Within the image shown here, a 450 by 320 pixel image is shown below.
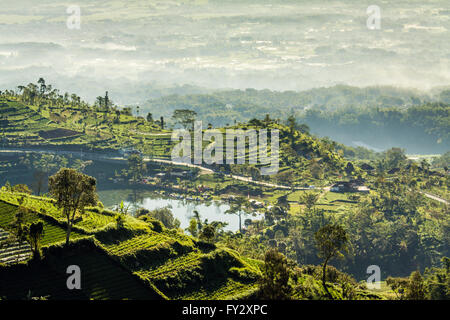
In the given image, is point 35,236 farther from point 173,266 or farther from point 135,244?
point 173,266

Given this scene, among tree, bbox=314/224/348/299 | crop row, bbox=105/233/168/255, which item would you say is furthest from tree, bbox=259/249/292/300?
crop row, bbox=105/233/168/255

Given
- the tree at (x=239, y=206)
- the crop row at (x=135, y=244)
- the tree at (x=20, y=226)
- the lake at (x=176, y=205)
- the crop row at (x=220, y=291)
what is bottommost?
the lake at (x=176, y=205)

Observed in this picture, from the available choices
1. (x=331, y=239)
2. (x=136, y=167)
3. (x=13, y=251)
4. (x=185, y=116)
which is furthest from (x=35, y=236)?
(x=185, y=116)

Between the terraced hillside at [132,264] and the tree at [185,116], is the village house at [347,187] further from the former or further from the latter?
the terraced hillside at [132,264]

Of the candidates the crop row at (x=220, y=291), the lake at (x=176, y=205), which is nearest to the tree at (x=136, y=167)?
the lake at (x=176, y=205)

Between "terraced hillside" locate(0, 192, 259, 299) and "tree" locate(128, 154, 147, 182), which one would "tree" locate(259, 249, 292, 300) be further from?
"tree" locate(128, 154, 147, 182)

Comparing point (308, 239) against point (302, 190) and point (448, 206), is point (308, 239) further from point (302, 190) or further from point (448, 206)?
point (448, 206)
